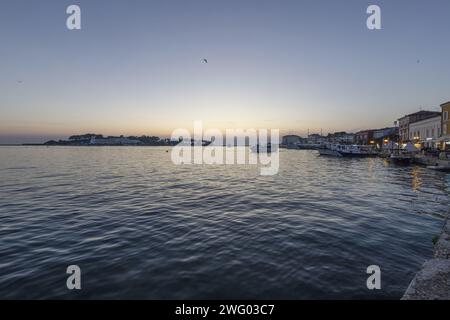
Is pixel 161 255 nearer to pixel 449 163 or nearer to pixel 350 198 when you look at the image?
pixel 350 198

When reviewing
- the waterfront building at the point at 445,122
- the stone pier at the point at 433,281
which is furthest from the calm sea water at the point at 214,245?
the waterfront building at the point at 445,122

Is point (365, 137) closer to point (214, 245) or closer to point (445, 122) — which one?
point (445, 122)

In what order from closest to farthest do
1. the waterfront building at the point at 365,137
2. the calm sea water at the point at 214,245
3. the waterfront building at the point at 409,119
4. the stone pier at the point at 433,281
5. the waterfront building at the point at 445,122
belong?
the stone pier at the point at 433,281, the calm sea water at the point at 214,245, the waterfront building at the point at 445,122, the waterfront building at the point at 409,119, the waterfront building at the point at 365,137

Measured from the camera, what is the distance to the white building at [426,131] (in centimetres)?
6092

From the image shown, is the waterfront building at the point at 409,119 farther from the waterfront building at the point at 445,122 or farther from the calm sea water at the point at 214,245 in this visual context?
the calm sea water at the point at 214,245

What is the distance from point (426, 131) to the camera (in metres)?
68.4

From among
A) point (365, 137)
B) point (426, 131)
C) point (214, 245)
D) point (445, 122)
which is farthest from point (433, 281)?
point (365, 137)

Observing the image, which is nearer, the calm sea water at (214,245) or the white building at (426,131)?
the calm sea water at (214,245)

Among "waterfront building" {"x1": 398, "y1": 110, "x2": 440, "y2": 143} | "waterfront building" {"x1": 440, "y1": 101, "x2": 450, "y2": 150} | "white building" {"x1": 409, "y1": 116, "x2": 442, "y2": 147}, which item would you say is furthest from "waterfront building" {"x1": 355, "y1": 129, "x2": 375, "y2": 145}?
"waterfront building" {"x1": 440, "y1": 101, "x2": 450, "y2": 150}

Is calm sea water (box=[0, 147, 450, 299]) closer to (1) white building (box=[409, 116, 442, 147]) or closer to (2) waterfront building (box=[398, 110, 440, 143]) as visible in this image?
(1) white building (box=[409, 116, 442, 147])

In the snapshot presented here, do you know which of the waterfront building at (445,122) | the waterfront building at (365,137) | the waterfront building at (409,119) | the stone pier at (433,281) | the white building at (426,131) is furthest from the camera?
the waterfront building at (365,137)

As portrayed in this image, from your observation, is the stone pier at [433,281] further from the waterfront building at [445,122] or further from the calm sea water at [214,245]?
the waterfront building at [445,122]

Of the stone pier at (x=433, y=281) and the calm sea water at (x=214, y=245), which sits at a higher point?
the stone pier at (x=433, y=281)

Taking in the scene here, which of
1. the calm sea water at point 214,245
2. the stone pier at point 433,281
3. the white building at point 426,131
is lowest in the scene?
the calm sea water at point 214,245
